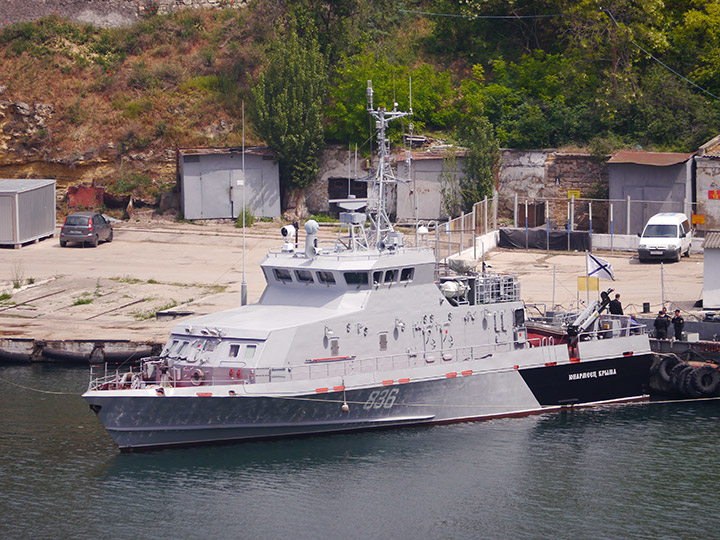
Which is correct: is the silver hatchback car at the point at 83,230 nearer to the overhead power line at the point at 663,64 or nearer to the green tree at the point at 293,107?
the green tree at the point at 293,107

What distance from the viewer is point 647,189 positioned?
1911 inches

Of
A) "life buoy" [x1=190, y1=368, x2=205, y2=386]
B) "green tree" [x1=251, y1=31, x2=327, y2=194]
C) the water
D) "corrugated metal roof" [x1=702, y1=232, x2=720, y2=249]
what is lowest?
the water

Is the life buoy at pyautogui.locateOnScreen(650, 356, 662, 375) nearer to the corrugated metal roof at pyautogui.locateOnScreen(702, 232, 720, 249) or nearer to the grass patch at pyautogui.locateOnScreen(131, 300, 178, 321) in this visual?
the corrugated metal roof at pyautogui.locateOnScreen(702, 232, 720, 249)

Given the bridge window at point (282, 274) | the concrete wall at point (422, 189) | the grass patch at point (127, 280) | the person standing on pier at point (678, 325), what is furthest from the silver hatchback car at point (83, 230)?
the person standing on pier at point (678, 325)

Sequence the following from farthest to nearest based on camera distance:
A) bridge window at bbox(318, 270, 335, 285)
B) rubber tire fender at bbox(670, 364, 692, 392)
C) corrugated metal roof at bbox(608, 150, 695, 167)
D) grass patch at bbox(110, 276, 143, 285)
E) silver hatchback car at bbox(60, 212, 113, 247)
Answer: corrugated metal roof at bbox(608, 150, 695, 167) → silver hatchback car at bbox(60, 212, 113, 247) → grass patch at bbox(110, 276, 143, 285) → rubber tire fender at bbox(670, 364, 692, 392) → bridge window at bbox(318, 270, 335, 285)

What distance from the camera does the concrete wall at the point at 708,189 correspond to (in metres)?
47.3

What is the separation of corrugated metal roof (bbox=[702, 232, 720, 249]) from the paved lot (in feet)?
8.80

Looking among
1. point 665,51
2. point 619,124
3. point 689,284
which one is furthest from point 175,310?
point 665,51

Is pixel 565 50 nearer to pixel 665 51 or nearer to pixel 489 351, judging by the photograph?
pixel 665 51

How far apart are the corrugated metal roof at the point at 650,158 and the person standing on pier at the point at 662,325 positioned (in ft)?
58.9

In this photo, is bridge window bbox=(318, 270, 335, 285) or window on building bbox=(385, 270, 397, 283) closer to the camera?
bridge window bbox=(318, 270, 335, 285)

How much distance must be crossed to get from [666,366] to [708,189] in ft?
65.6

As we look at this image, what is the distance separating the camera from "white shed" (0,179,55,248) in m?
46.6

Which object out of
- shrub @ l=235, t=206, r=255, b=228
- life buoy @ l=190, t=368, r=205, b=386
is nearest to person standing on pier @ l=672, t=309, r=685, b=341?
life buoy @ l=190, t=368, r=205, b=386
